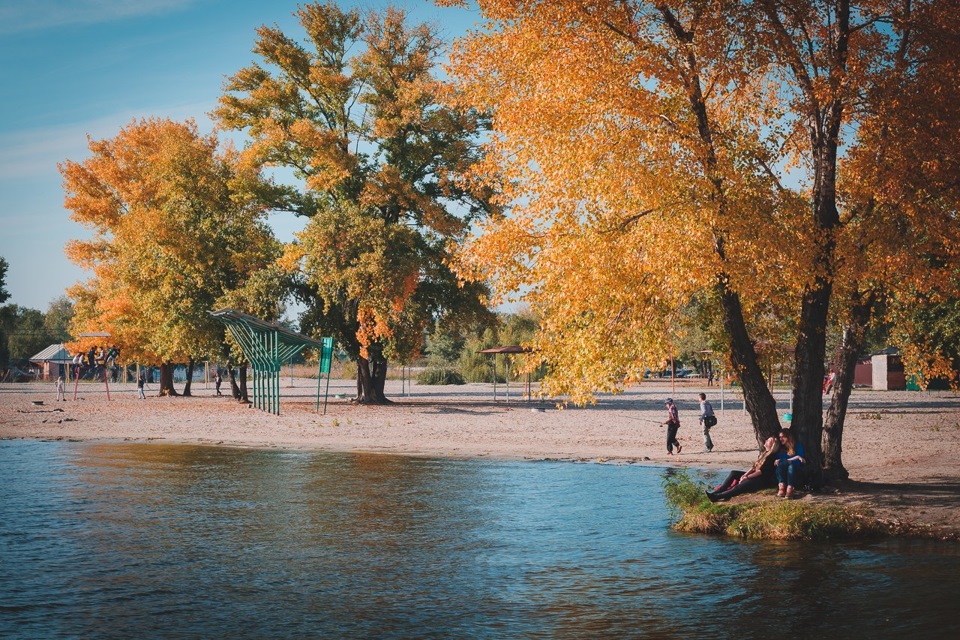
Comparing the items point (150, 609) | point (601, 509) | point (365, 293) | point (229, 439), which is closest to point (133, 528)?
point (150, 609)

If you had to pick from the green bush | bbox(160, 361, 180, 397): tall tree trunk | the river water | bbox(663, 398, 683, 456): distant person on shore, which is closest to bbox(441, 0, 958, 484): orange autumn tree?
the river water

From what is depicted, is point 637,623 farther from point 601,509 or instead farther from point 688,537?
point 601,509

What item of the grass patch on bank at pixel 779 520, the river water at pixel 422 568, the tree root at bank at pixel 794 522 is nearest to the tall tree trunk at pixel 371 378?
the river water at pixel 422 568

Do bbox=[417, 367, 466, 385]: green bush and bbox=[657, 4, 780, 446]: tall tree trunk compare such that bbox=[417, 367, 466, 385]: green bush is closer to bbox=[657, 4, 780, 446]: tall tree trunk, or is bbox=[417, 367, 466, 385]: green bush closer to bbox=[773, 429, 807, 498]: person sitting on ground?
bbox=[657, 4, 780, 446]: tall tree trunk

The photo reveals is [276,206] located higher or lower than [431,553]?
higher

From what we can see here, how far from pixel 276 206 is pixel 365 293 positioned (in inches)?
393

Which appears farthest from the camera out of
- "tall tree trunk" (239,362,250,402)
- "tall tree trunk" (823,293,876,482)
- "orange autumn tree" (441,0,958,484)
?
"tall tree trunk" (239,362,250,402)

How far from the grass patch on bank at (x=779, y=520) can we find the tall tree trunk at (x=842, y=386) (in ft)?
6.42

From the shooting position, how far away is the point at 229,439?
103ft

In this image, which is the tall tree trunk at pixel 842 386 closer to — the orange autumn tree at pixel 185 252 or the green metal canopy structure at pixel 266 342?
the green metal canopy structure at pixel 266 342

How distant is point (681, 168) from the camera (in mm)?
14625

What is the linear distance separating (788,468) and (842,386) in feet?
7.97

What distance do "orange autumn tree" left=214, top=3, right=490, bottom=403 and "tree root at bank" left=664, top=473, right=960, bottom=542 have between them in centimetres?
2697

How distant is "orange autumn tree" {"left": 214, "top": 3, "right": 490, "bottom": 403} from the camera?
4203cm
